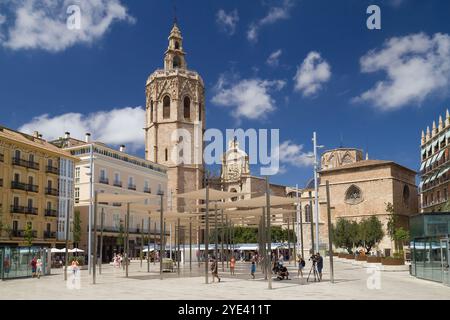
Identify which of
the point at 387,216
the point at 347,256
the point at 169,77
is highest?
the point at 169,77

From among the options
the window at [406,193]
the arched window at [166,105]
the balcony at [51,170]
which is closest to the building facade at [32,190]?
the balcony at [51,170]

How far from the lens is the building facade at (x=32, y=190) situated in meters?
42.9

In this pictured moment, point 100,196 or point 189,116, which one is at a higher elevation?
point 189,116

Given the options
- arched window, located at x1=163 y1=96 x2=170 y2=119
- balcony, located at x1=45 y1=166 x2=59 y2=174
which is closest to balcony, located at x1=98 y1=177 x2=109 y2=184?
balcony, located at x1=45 y1=166 x2=59 y2=174

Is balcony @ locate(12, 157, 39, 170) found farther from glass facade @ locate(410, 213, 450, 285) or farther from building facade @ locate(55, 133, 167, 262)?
glass facade @ locate(410, 213, 450, 285)

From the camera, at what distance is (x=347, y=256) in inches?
1887

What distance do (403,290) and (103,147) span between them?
45.9 meters

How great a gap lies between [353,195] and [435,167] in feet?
36.9

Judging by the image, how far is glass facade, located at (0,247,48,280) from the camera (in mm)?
26062

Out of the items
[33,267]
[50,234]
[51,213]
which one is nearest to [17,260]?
[33,267]

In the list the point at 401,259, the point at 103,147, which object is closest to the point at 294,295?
the point at 401,259

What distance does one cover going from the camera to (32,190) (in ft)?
150
